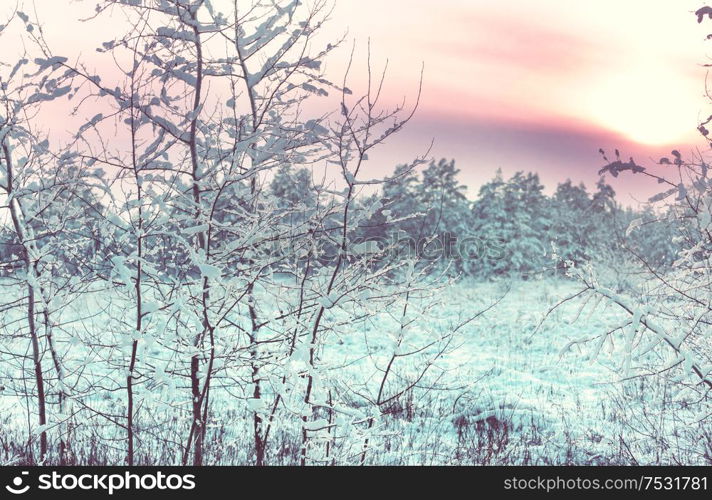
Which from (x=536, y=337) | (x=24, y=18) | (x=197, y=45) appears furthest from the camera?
(x=536, y=337)

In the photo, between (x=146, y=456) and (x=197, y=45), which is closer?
(x=197, y=45)

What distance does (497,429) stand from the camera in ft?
23.1

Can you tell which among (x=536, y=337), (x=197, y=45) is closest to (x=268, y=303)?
(x=197, y=45)

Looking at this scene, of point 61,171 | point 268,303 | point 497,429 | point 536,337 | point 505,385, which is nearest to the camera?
point 268,303

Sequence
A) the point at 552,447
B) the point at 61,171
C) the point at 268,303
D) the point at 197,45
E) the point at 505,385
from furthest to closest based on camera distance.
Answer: the point at 505,385 → the point at 552,447 → the point at 61,171 → the point at 268,303 → the point at 197,45

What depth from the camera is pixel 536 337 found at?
13656 millimetres

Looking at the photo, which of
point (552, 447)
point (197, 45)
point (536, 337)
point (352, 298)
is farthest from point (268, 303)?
point (536, 337)

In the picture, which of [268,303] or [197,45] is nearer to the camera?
[197,45]

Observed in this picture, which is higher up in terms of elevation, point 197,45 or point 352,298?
point 197,45

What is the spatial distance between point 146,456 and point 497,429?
13.6ft
